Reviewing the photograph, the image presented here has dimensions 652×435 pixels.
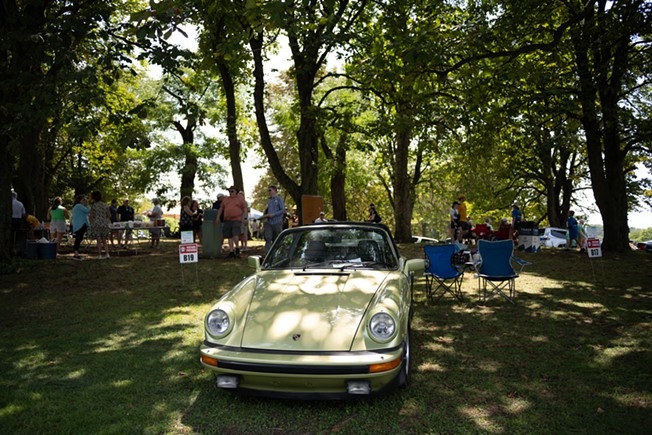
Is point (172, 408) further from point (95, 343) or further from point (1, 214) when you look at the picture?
point (1, 214)

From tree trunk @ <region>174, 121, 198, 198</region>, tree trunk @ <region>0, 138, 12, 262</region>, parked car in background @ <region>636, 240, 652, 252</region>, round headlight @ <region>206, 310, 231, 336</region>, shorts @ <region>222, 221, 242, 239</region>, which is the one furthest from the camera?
tree trunk @ <region>174, 121, 198, 198</region>

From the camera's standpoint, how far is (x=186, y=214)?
48.0ft

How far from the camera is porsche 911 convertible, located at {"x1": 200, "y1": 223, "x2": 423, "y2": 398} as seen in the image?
3709 millimetres

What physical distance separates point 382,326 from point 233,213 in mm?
10205

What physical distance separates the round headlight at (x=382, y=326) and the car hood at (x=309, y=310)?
14 cm

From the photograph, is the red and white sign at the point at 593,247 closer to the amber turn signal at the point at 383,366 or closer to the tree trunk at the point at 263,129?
the amber turn signal at the point at 383,366

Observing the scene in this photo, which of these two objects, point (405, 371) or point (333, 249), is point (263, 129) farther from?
point (405, 371)

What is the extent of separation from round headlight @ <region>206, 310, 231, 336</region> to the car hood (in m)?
0.18

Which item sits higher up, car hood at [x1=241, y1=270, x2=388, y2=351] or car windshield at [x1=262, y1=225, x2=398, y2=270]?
car windshield at [x1=262, y1=225, x2=398, y2=270]

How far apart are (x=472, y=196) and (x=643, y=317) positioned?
31.3 m

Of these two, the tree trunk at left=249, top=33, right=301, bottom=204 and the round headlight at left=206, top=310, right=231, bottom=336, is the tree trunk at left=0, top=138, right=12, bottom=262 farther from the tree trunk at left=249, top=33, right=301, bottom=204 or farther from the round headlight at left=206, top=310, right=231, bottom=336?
the round headlight at left=206, top=310, right=231, bottom=336

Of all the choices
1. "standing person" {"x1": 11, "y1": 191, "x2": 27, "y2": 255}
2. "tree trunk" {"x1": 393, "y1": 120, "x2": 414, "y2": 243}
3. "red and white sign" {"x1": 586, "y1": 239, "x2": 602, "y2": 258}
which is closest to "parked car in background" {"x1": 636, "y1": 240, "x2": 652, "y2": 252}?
"tree trunk" {"x1": 393, "y1": 120, "x2": 414, "y2": 243}

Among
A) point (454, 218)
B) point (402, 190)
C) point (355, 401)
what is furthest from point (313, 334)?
point (402, 190)

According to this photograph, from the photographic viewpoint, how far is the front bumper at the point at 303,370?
365 cm
